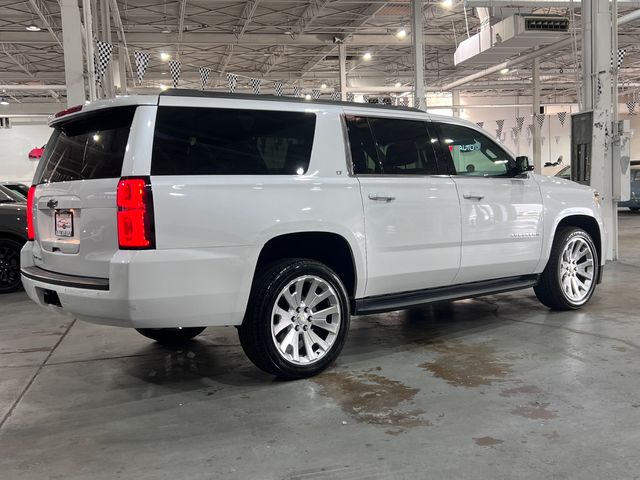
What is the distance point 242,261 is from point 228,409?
0.89 meters

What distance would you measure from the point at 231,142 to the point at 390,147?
1.33 metres

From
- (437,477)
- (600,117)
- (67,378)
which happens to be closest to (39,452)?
(67,378)

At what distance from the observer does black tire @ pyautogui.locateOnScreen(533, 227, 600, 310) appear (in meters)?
5.61

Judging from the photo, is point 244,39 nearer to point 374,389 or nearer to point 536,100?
point 536,100

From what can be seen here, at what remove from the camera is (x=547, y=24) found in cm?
1232

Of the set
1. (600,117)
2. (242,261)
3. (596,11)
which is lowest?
(242,261)

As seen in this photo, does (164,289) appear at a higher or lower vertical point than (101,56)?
lower

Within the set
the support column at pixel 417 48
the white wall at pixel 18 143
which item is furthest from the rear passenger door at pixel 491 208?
the white wall at pixel 18 143

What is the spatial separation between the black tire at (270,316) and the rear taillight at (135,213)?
0.81 meters

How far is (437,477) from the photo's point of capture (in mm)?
2648

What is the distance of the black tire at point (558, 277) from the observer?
561 centimetres

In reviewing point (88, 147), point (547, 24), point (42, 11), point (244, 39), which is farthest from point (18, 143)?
point (88, 147)

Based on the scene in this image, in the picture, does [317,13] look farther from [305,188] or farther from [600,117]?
[305,188]

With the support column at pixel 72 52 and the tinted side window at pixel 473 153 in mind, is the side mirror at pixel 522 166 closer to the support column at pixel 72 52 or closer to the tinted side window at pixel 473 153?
the tinted side window at pixel 473 153
